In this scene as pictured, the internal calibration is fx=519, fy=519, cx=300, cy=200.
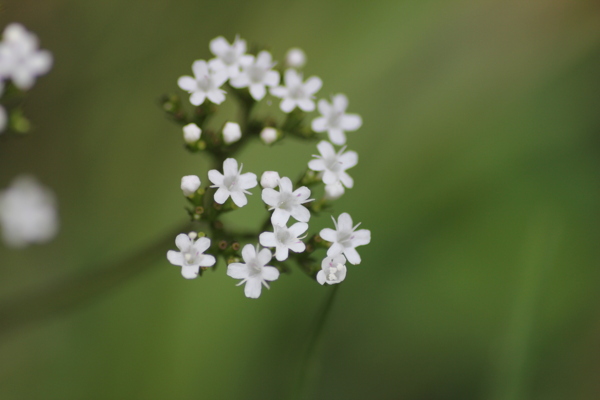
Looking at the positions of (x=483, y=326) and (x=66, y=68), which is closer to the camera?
(x=483, y=326)

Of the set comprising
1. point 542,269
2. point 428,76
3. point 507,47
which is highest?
point 507,47

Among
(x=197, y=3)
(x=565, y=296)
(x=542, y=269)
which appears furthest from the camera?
(x=197, y=3)

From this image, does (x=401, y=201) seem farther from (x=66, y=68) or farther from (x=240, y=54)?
(x=66, y=68)

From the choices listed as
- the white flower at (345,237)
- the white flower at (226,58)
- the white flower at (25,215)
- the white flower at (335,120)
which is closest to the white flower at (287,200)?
the white flower at (345,237)

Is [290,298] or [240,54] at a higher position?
[240,54]

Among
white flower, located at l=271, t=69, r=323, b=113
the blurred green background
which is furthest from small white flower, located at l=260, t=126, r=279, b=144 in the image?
the blurred green background

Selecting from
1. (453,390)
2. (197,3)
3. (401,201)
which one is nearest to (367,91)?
(401,201)

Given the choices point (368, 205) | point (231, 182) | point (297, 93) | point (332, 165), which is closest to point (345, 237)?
point (332, 165)

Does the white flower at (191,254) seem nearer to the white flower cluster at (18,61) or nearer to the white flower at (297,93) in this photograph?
the white flower at (297,93)
